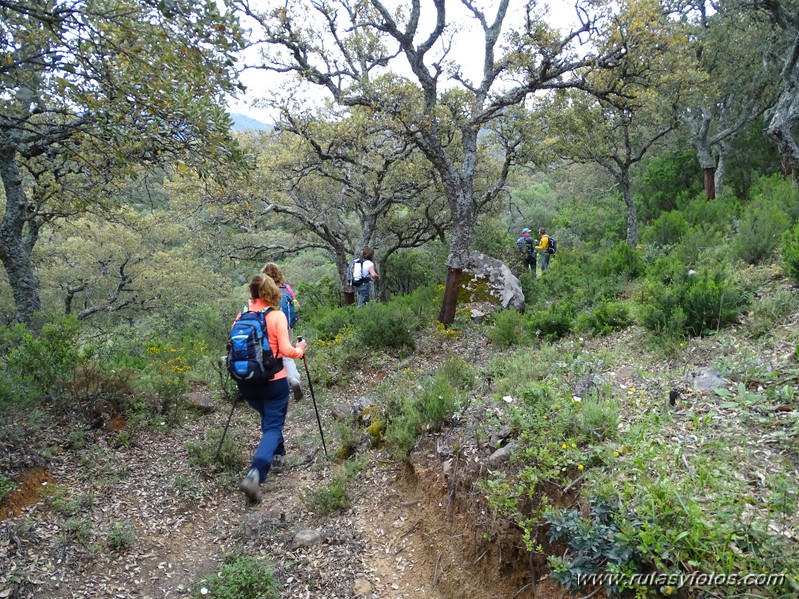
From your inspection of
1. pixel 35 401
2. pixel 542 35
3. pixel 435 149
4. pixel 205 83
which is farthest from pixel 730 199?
pixel 35 401

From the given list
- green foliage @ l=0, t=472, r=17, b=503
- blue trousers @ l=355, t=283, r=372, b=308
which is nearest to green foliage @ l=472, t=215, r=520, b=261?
blue trousers @ l=355, t=283, r=372, b=308

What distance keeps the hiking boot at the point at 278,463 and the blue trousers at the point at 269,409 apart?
0.89 metres

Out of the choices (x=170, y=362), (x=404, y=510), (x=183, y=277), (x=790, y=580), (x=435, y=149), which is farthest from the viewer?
(x=183, y=277)

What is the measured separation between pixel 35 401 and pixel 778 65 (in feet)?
63.0

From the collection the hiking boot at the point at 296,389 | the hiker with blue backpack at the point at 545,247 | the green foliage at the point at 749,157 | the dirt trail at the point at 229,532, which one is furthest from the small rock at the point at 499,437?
the green foliage at the point at 749,157

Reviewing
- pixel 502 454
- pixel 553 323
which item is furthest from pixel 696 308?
pixel 502 454

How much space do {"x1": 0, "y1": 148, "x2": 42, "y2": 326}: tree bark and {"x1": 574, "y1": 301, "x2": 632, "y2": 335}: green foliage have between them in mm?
9452

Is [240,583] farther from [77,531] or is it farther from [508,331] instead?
[508,331]

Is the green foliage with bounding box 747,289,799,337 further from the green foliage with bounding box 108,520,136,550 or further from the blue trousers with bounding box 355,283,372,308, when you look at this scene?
the blue trousers with bounding box 355,283,372,308

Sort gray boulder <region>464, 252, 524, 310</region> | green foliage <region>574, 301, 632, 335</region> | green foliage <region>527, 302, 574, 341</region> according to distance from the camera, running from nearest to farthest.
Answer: green foliage <region>574, 301, 632, 335</region>
green foliage <region>527, 302, 574, 341</region>
gray boulder <region>464, 252, 524, 310</region>

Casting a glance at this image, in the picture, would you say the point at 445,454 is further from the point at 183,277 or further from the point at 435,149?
the point at 183,277

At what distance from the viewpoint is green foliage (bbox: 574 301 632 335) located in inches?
280

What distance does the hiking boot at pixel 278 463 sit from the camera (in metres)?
5.43

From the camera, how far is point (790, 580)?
84.5 inches
